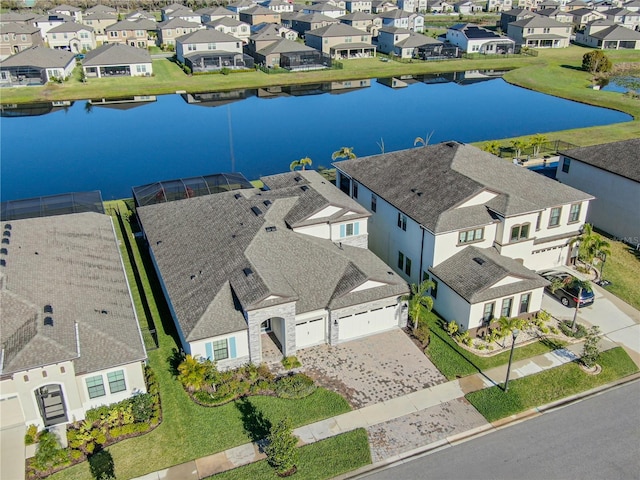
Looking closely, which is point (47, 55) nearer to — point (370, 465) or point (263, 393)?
point (263, 393)

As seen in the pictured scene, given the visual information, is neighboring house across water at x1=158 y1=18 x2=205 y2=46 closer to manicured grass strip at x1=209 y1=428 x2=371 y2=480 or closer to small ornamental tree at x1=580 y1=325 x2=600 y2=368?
small ornamental tree at x1=580 y1=325 x2=600 y2=368

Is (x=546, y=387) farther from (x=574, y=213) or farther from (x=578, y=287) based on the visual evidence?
(x=574, y=213)

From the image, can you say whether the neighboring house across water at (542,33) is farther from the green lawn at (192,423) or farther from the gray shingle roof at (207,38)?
the green lawn at (192,423)

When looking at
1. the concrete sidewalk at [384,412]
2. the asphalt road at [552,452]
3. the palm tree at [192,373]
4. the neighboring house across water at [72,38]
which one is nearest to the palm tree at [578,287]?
the concrete sidewalk at [384,412]

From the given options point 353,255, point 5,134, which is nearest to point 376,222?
point 353,255

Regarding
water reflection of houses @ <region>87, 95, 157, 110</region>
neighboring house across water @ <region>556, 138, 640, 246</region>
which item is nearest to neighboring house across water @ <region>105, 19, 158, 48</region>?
water reflection of houses @ <region>87, 95, 157, 110</region>

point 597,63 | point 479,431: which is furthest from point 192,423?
point 597,63
